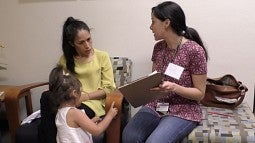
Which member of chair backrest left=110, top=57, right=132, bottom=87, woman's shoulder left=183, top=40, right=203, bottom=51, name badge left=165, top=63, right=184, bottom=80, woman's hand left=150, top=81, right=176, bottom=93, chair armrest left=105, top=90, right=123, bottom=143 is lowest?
chair armrest left=105, top=90, right=123, bottom=143

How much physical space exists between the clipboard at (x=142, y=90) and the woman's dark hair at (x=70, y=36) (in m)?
0.55

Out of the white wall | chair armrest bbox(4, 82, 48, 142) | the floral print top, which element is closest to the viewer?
the floral print top

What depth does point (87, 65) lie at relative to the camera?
7.36ft

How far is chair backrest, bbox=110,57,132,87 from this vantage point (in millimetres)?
2449

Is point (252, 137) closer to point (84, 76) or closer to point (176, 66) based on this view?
point (176, 66)

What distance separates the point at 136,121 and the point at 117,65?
635mm

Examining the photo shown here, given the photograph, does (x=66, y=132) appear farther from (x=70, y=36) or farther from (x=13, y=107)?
(x=70, y=36)

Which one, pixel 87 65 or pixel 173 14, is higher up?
pixel 173 14

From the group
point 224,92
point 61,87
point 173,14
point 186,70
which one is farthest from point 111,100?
point 224,92

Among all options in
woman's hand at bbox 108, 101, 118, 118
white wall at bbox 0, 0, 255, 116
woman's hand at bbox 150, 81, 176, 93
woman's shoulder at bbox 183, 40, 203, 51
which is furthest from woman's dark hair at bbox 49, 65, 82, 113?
white wall at bbox 0, 0, 255, 116

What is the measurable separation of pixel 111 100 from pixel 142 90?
228 mm

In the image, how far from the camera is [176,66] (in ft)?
6.32

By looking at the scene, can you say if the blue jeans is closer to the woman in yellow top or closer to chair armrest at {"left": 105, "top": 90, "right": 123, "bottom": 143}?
chair armrest at {"left": 105, "top": 90, "right": 123, "bottom": 143}

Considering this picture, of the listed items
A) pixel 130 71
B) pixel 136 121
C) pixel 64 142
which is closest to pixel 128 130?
pixel 136 121
